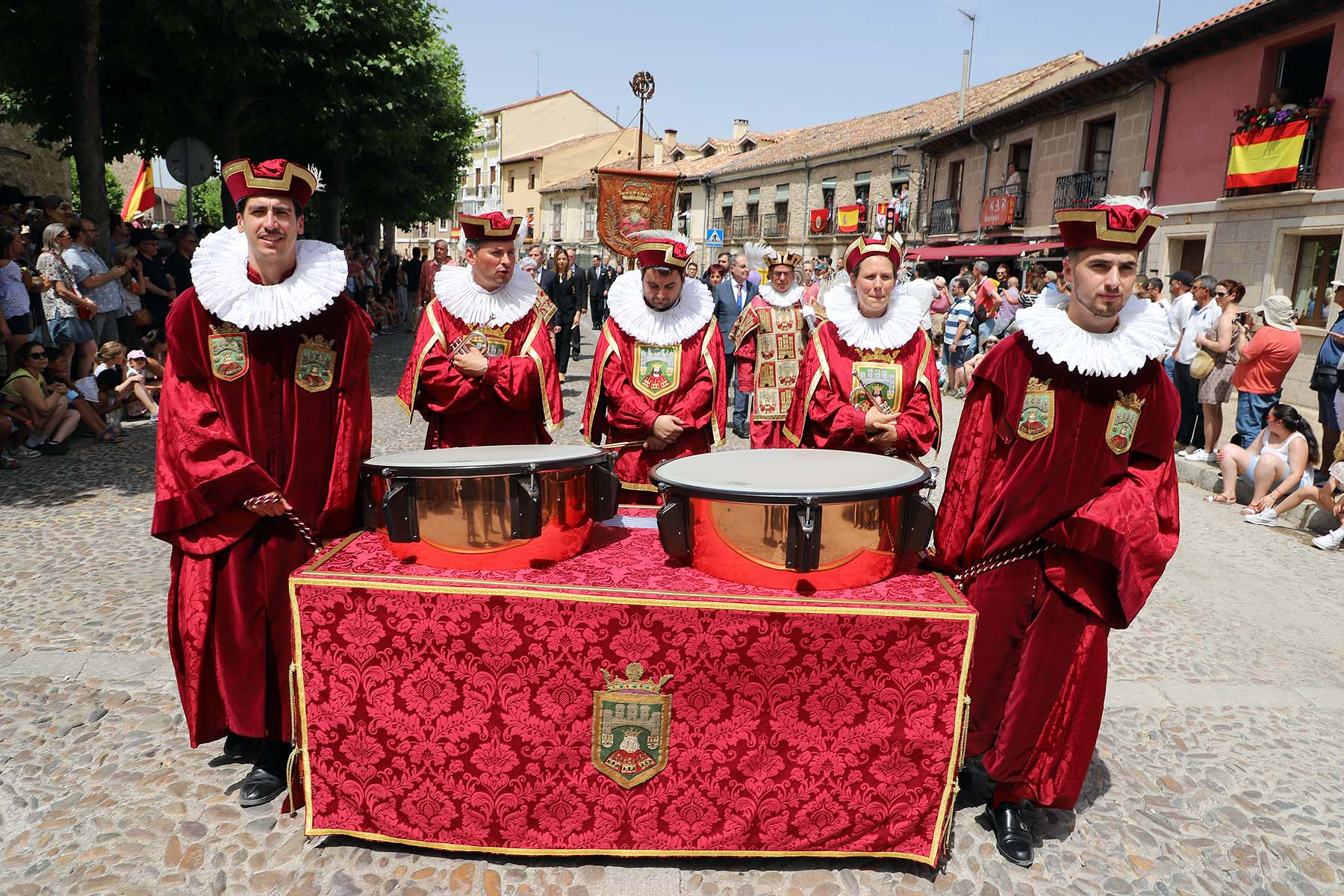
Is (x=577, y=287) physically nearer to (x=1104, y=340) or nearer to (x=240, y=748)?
(x=240, y=748)

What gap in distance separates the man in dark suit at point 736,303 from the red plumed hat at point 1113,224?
7.08m

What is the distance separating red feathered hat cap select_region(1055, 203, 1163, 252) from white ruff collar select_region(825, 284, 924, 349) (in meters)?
1.19

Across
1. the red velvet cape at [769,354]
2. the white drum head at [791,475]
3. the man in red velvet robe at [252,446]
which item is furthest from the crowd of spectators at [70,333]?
the white drum head at [791,475]

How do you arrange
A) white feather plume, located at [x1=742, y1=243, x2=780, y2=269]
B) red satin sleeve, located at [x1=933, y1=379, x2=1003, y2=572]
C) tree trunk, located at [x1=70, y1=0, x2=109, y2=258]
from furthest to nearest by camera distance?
tree trunk, located at [x1=70, y1=0, x2=109, y2=258], white feather plume, located at [x1=742, y1=243, x2=780, y2=269], red satin sleeve, located at [x1=933, y1=379, x2=1003, y2=572]

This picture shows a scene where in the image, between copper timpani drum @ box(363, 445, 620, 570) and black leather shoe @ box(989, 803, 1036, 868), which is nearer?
copper timpani drum @ box(363, 445, 620, 570)

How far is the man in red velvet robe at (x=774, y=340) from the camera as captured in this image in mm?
7082

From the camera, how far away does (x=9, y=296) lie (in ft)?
26.1

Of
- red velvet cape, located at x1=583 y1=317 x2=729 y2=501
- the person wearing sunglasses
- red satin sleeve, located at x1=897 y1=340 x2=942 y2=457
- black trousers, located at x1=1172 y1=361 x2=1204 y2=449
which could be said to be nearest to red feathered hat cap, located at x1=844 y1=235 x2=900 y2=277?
red satin sleeve, located at x1=897 y1=340 x2=942 y2=457

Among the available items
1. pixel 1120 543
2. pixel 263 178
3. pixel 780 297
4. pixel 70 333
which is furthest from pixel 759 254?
pixel 70 333

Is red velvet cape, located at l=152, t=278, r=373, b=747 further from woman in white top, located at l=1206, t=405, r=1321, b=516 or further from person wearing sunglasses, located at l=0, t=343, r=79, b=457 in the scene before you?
woman in white top, located at l=1206, t=405, r=1321, b=516

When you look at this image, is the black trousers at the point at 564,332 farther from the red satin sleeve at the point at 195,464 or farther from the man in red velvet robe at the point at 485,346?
the red satin sleeve at the point at 195,464

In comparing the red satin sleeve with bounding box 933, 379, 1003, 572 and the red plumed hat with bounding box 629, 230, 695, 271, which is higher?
the red plumed hat with bounding box 629, 230, 695, 271

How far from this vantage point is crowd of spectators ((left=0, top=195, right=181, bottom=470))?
7.96 m

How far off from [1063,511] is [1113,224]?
0.90 metres
